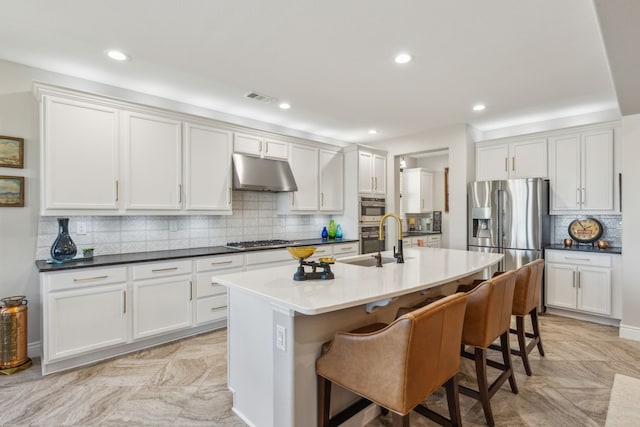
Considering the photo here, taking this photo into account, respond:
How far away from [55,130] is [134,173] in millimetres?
697

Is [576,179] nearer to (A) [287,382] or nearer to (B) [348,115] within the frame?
(B) [348,115]

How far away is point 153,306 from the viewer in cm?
312

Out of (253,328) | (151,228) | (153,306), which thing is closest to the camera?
(253,328)

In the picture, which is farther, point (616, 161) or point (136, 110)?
point (616, 161)

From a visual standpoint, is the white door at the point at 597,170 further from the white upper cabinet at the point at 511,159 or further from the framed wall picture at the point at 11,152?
the framed wall picture at the point at 11,152

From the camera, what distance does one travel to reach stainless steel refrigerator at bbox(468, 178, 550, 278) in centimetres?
422

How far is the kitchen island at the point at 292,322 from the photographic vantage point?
1.62 meters

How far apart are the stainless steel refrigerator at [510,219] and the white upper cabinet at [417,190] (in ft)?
5.75

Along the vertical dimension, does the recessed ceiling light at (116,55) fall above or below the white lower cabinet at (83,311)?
above

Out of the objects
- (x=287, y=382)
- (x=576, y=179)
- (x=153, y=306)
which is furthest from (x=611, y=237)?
(x=153, y=306)

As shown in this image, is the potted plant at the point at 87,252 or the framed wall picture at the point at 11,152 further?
the potted plant at the point at 87,252

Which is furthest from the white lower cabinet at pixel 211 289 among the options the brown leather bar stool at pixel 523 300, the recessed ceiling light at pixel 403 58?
the brown leather bar stool at pixel 523 300

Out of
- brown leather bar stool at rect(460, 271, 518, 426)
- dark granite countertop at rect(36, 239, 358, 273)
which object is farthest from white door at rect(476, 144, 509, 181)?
dark granite countertop at rect(36, 239, 358, 273)

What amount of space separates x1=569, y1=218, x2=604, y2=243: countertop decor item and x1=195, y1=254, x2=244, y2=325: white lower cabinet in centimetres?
444
